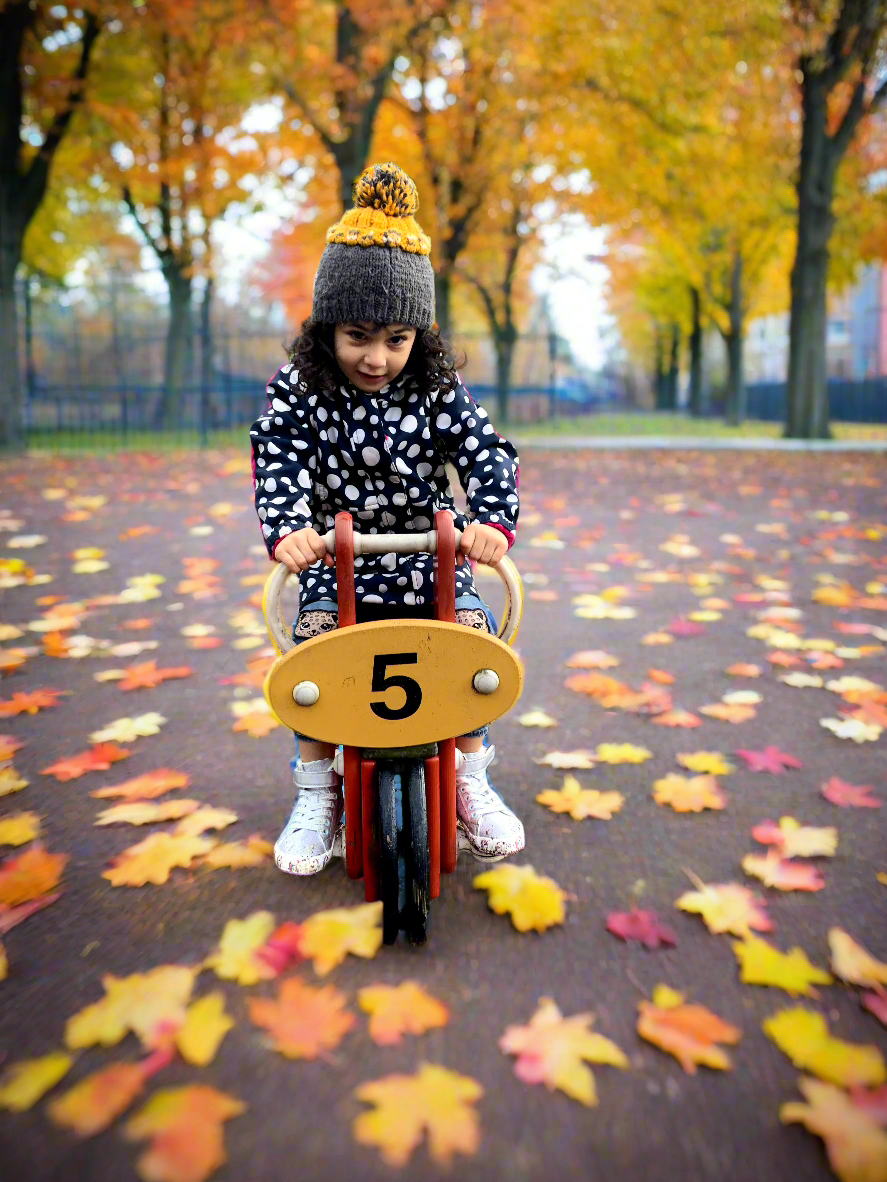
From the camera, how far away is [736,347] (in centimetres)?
2273

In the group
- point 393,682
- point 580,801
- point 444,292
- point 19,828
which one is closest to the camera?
point 393,682

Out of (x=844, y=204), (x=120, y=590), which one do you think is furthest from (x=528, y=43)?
(x=120, y=590)

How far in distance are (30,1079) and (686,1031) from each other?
3.69 feet

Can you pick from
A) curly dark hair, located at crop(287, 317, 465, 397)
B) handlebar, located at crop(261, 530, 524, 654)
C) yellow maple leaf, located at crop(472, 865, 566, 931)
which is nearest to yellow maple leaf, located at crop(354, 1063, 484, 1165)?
yellow maple leaf, located at crop(472, 865, 566, 931)

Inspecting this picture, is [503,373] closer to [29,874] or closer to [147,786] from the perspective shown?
[147,786]

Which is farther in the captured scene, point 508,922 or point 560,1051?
point 508,922

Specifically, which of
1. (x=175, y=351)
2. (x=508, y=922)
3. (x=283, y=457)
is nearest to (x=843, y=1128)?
(x=508, y=922)


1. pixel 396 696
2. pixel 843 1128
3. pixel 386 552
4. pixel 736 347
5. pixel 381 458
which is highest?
pixel 736 347

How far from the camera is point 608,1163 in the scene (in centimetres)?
134

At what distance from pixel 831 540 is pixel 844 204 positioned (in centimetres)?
1082

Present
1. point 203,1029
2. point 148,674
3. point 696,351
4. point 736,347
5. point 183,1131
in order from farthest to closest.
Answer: point 696,351 < point 736,347 < point 148,674 < point 203,1029 < point 183,1131

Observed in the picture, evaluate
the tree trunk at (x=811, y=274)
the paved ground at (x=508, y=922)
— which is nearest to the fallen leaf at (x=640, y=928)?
the paved ground at (x=508, y=922)

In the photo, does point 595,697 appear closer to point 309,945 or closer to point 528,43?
point 309,945

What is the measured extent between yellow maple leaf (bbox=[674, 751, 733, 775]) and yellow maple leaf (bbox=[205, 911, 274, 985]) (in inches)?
54.5
